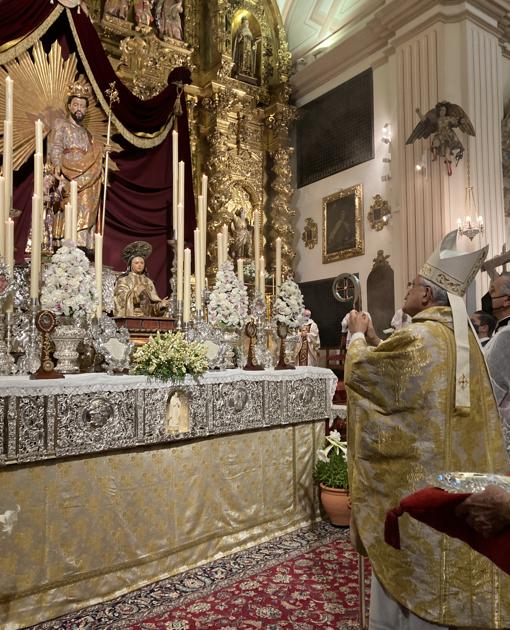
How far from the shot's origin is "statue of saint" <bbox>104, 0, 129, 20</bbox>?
8242mm

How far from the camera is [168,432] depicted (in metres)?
3.87

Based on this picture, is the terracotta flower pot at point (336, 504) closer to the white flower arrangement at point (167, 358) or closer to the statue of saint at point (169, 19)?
the white flower arrangement at point (167, 358)

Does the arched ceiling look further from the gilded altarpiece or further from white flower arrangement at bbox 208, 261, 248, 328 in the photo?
white flower arrangement at bbox 208, 261, 248, 328

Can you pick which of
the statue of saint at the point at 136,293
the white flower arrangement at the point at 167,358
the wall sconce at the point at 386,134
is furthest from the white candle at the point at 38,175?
the wall sconce at the point at 386,134

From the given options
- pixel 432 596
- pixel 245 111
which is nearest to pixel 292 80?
pixel 245 111

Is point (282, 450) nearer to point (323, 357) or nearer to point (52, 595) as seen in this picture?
point (52, 595)

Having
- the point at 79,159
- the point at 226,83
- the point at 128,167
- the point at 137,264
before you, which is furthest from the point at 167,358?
the point at 226,83

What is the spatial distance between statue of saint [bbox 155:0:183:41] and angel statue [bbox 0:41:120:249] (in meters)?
2.32

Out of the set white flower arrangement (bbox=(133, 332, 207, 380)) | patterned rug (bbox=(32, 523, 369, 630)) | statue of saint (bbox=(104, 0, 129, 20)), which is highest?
statue of saint (bbox=(104, 0, 129, 20))

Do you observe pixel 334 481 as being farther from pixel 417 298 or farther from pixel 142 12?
pixel 142 12

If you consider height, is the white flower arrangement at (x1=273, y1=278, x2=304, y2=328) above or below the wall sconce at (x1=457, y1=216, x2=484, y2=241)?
below

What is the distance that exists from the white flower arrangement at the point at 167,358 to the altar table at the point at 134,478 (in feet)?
0.31

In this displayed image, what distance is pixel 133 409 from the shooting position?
367cm

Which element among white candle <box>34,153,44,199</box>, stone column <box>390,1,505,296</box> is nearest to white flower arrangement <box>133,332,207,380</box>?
white candle <box>34,153,44,199</box>
